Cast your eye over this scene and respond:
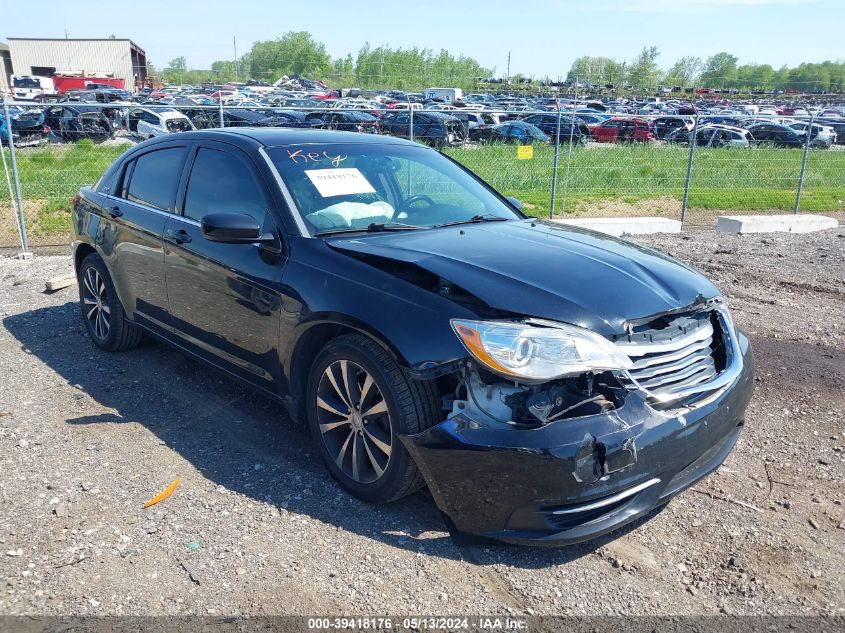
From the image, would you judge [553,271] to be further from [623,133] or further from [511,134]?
[623,133]

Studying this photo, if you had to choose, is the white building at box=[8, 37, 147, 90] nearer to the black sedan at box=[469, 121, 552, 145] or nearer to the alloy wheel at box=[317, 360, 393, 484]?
the black sedan at box=[469, 121, 552, 145]


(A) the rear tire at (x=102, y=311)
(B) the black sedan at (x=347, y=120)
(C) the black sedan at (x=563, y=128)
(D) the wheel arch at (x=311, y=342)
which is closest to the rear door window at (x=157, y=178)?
(A) the rear tire at (x=102, y=311)

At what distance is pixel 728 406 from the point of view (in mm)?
3244

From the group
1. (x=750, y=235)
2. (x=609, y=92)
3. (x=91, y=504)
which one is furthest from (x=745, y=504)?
(x=609, y=92)

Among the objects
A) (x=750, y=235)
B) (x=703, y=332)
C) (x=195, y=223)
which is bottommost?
(x=750, y=235)

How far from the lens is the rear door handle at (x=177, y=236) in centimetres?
436

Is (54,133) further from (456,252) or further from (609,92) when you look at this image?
(609,92)

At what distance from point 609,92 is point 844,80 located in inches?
867

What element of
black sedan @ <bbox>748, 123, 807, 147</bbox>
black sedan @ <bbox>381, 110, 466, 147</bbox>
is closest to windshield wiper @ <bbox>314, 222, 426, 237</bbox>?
black sedan @ <bbox>381, 110, 466, 147</bbox>

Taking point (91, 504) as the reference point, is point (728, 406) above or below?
above

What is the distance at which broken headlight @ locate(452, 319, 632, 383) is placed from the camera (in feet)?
9.25

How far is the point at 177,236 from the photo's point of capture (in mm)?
4438

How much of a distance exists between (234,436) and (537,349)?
7.13ft

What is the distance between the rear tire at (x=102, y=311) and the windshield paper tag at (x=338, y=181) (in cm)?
201
